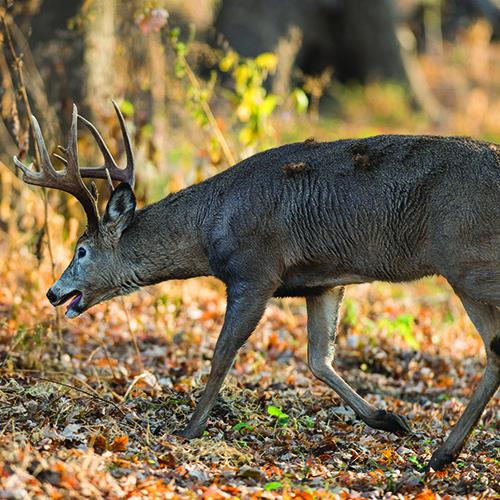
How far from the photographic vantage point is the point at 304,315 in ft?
40.3

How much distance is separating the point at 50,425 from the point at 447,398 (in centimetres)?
396

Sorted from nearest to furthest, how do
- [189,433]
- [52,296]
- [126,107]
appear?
[189,433]
[52,296]
[126,107]

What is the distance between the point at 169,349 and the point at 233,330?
278cm

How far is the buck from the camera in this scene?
23.4ft

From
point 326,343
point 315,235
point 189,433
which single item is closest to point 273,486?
point 189,433

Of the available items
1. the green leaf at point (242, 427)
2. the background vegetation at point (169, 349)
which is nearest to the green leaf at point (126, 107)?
the background vegetation at point (169, 349)

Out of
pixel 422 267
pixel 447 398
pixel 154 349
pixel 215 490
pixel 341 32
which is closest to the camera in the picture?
pixel 215 490

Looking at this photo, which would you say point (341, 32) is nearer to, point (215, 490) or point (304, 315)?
point (304, 315)

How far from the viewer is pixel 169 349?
34.1 ft

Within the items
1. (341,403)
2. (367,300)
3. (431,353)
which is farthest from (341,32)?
(341,403)

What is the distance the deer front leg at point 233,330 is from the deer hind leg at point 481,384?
1.54 m

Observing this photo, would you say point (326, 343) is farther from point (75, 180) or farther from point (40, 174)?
point (40, 174)

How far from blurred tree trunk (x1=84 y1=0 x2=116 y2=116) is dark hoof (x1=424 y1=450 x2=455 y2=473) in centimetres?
664

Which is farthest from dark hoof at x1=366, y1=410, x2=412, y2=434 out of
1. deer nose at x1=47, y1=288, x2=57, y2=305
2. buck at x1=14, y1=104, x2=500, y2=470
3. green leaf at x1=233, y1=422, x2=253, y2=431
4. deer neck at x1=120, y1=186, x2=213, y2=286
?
deer nose at x1=47, y1=288, x2=57, y2=305
